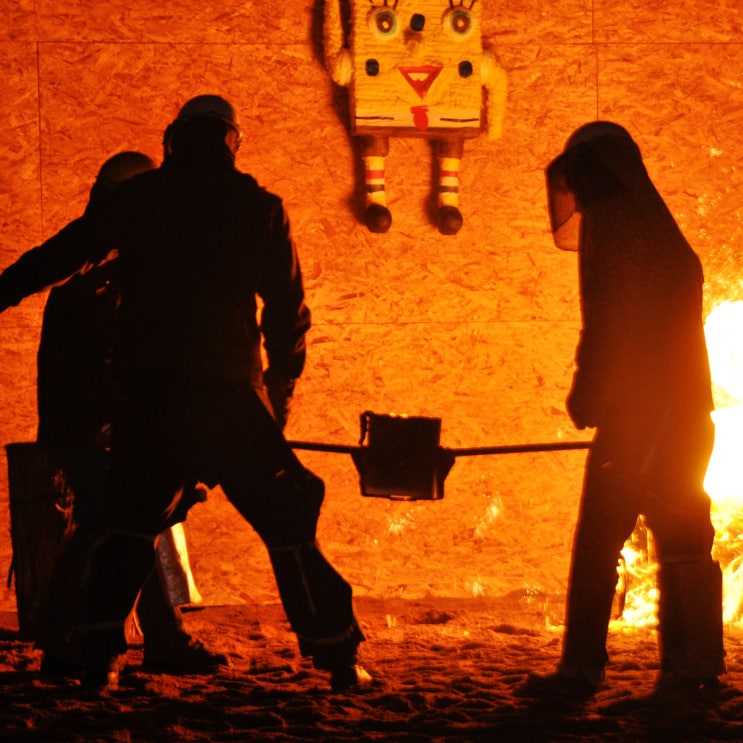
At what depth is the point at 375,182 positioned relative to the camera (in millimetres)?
6305

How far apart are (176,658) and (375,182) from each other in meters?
2.78

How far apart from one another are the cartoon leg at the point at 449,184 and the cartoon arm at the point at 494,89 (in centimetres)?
22

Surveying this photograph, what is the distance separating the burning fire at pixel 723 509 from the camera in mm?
5785

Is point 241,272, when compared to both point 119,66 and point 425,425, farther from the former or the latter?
Result: point 119,66

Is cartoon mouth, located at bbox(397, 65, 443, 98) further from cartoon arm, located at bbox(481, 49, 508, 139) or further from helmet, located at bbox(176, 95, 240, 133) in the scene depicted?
helmet, located at bbox(176, 95, 240, 133)

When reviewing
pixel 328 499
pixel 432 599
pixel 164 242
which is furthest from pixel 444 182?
pixel 164 242

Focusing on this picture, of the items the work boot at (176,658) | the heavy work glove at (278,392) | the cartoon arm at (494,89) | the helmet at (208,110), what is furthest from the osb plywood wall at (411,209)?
the helmet at (208,110)

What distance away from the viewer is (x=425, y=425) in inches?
169

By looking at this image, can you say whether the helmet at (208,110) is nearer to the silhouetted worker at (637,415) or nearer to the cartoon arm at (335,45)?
the silhouetted worker at (637,415)

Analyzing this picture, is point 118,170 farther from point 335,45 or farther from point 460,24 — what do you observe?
point 460,24

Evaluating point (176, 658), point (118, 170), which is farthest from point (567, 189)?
point (176, 658)

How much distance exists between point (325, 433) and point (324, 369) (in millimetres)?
344

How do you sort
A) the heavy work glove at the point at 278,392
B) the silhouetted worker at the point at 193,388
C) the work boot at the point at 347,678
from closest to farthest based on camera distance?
1. the silhouetted worker at the point at 193,388
2. the work boot at the point at 347,678
3. the heavy work glove at the point at 278,392

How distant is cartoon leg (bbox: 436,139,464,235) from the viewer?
249 inches
